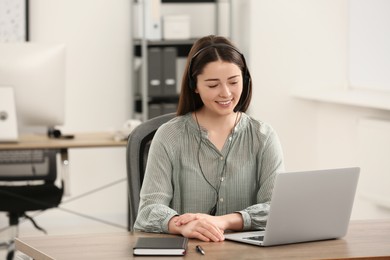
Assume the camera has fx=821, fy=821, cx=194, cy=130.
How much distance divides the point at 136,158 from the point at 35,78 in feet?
5.58

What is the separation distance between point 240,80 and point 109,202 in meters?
3.82

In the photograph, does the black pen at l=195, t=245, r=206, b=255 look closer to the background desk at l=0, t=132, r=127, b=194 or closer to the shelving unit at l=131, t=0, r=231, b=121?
the background desk at l=0, t=132, r=127, b=194

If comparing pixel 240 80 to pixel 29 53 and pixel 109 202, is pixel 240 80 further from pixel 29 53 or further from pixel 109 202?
pixel 109 202

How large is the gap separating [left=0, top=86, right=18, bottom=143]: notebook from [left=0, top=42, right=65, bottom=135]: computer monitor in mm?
40

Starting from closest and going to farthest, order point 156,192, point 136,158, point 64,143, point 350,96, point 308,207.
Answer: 1. point 308,207
2. point 156,192
3. point 136,158
4. point 64,143
5. point 350,96

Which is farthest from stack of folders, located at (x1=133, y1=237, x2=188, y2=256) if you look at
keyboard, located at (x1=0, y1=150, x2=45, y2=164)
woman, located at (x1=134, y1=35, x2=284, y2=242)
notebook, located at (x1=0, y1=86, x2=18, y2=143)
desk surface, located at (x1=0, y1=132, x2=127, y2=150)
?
keyboard, located at (x1=0, y1=150, x2=45, y2=164)

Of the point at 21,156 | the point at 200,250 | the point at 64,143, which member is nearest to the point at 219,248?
the point at 200,250

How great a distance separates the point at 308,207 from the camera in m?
2.09

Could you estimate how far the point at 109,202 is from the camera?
608 cm

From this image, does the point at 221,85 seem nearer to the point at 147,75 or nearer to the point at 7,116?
the point at 7,116

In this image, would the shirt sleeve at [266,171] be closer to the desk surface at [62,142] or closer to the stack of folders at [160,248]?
the stack of folders at [160,248]

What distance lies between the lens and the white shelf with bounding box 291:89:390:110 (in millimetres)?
4418

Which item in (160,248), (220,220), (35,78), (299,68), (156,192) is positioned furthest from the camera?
(299,68)

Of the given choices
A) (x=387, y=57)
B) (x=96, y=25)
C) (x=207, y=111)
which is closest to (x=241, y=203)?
(x=207, y=111)
